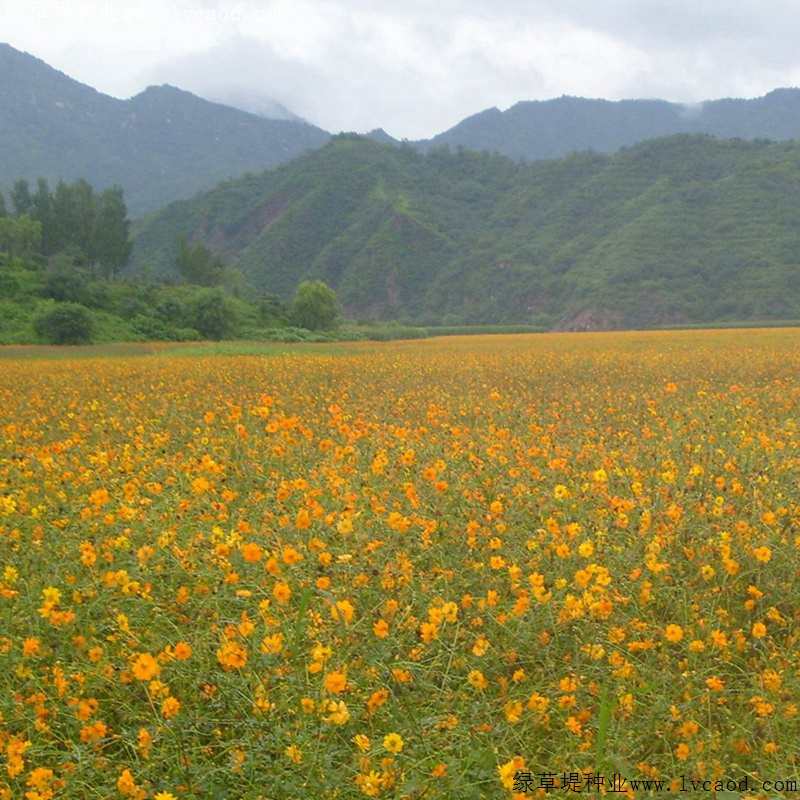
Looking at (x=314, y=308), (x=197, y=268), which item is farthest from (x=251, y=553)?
(x=197, y=268)

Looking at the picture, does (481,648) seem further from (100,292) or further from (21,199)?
(21,199)

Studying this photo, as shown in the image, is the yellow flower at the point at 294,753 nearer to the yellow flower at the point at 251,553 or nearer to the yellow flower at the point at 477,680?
Answer: the yellow flower at the point at 477,680

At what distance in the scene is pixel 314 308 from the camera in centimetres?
4956

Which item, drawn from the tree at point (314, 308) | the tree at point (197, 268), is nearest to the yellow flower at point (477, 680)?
the tree at point (314, 308)

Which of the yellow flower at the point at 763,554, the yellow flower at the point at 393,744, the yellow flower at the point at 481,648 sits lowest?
the yellow flower at the point at 481,648

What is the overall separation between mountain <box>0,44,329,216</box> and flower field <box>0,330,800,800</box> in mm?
144442

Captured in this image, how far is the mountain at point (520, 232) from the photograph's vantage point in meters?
63.5

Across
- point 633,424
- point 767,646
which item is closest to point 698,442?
point 633,424

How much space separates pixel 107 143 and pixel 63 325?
523 ft

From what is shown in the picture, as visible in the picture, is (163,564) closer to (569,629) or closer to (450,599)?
(450,599)

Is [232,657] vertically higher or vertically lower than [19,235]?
lower

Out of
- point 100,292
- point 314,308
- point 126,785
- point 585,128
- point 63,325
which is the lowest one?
point 126,785

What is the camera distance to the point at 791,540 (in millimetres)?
3666

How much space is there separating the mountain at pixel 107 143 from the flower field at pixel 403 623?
14444cm
